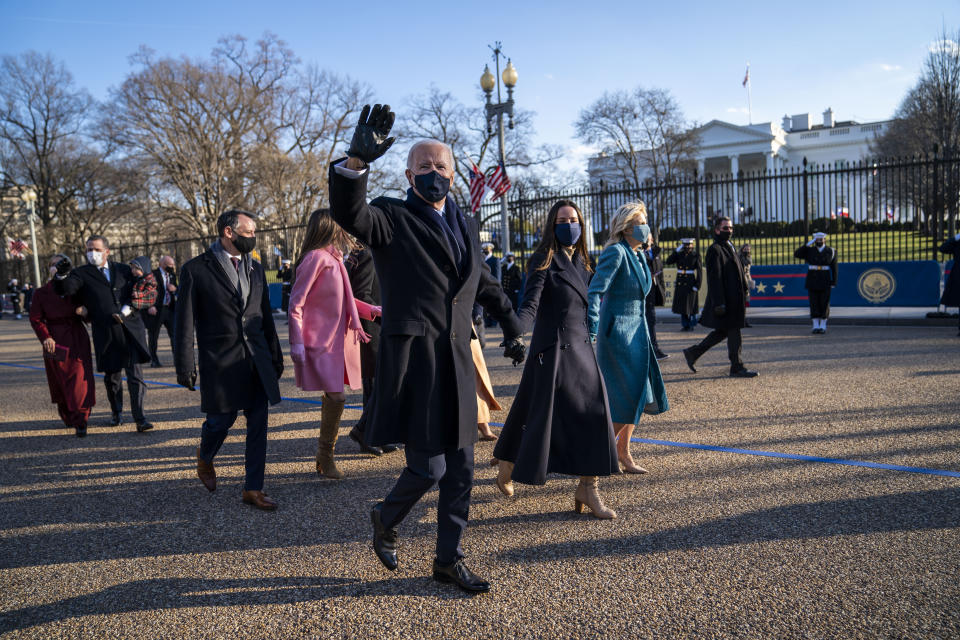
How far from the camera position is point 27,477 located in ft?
17.0

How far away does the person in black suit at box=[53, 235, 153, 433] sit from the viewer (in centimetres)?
659

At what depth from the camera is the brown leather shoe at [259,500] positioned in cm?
419

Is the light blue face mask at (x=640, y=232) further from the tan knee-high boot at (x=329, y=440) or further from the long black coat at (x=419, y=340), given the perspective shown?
the tan knee-high boot at (x=329, y=440)

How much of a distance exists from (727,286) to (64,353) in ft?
23.8

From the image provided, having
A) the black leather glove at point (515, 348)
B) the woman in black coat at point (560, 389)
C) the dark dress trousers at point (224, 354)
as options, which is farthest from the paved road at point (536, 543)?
the black leather glove at point (515, 348)

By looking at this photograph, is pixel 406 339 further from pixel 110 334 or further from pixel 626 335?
pixel 110 334

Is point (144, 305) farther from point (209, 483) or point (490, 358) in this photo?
point (490, 358)

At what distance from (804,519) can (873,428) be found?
7.61 feet

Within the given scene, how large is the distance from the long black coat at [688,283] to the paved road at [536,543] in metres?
6.98

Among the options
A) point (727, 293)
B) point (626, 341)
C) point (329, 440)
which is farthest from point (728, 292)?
point (329, 440)

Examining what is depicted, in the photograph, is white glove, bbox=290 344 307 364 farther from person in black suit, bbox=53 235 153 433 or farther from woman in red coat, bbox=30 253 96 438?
woman in red coat, bbox=30 253 96 438

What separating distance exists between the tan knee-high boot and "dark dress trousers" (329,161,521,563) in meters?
1.87

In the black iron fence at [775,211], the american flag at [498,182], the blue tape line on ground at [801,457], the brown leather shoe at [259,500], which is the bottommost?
the blue tape line on ground at [801,457]

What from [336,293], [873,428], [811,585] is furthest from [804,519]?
[336,293]
